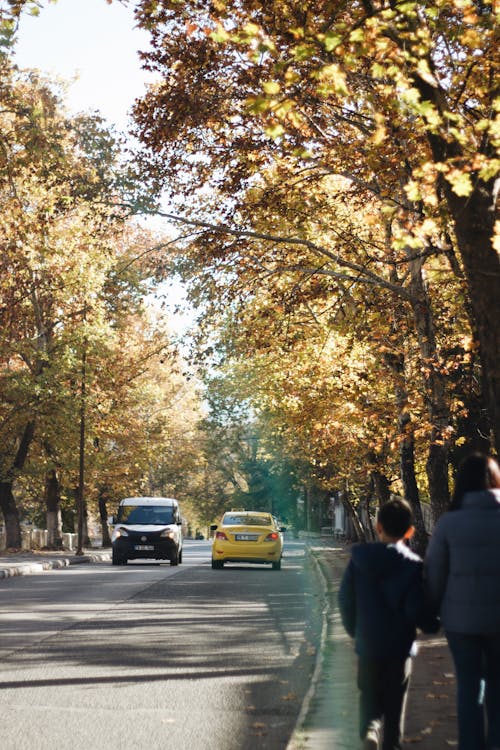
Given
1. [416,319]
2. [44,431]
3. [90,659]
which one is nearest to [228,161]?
[416,319]

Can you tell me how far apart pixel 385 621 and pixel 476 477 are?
2.91 ft

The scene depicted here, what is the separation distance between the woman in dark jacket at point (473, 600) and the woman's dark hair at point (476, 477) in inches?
1.2

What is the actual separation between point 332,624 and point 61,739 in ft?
27.7

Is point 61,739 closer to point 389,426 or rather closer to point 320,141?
point 320,141

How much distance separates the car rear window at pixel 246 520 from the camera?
1247 inches

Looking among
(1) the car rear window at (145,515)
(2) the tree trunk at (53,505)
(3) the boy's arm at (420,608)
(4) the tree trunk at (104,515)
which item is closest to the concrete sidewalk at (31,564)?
(1) the car rear window at (145,515)

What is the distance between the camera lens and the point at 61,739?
313 inches

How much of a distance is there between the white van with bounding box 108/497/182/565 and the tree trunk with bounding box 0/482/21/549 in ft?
41.1

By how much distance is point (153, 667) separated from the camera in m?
11.6

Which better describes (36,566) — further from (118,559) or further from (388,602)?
(388,602)

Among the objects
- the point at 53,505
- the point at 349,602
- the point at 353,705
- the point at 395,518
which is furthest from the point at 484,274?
the point at 53,505

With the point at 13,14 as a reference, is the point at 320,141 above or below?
above

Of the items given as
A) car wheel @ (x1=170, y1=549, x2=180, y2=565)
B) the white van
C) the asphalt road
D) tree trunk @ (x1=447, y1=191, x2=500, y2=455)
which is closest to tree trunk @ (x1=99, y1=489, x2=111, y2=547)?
the white van

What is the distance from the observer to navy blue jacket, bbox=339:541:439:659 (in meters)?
6.14
